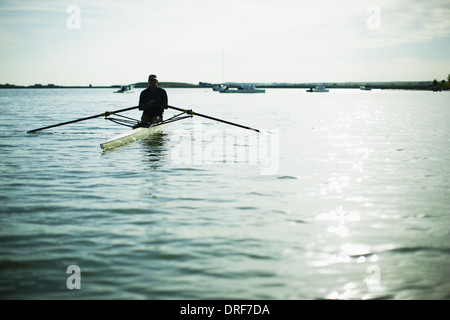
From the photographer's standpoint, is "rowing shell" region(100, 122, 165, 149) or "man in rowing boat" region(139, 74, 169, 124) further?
"man in rowing boat" region(139, 74, 169, 124)

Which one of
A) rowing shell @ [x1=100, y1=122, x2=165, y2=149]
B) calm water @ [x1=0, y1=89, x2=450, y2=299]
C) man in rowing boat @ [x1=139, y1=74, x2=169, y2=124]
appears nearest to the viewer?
calm water @ [x1=0, y1=89, x2=450, y2=299]

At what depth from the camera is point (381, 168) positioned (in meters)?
13.8

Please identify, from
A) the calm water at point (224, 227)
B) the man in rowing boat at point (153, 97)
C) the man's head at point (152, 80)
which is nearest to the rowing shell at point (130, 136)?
the man in rowing boat at point (153, 97)

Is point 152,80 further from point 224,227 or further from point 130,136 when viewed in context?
point 224,227

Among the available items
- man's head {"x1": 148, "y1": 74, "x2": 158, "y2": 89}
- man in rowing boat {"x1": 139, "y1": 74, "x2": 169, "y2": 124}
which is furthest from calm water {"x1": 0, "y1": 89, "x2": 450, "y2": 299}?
man's head {"x1": 148, "y1": 74, "x2": 158, "y2": 89}

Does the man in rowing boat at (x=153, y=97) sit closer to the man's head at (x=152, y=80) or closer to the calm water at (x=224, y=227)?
the man's head at (x=152, y=80)

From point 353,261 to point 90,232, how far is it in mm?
4293

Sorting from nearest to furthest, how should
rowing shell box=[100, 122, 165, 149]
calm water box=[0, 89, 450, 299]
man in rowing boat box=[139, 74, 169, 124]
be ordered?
calm water box=[0, 89, 450, 299], rowing shell box=[100, 122, 165, 149], man in rowing boat box=[139, 74, 169, 124]

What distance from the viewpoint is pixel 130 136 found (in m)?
18.6

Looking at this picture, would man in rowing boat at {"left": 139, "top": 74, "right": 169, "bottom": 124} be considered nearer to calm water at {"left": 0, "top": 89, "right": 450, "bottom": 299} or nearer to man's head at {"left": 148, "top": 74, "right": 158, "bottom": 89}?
man's head at {"left": 148, "top": 74, "right": 158, "bottom": 89}

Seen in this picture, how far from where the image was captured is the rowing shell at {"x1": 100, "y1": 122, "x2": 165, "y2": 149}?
1693cm
